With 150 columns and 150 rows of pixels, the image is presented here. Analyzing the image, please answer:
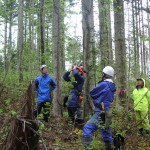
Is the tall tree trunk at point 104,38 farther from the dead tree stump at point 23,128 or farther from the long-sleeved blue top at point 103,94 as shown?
the dead tree stump at point 23,128

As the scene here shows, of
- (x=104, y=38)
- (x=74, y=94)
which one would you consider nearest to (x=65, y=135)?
(x=74, y=94)

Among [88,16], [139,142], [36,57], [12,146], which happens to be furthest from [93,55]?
[36,57]

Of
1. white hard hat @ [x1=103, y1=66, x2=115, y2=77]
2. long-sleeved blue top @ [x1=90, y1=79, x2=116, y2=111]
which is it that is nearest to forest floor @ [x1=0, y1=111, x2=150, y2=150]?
long-sleeved blue top @ [x1=90, y1=79, x2=116, y2=111]

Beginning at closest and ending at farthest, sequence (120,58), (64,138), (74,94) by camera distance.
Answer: (64,138) < (74,94) < (120,58)

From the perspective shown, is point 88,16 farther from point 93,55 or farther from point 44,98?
point 44,98

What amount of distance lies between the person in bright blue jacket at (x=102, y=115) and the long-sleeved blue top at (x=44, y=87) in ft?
9.48

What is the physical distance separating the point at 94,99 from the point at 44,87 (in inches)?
116

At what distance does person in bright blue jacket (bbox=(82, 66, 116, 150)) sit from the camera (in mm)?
6262

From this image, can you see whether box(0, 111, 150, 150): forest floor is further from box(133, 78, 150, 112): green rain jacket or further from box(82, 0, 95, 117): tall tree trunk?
box(82, 0, 95, 117): tall tree trunk

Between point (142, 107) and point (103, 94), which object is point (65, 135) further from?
point (142, 107)

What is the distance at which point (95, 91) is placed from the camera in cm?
653

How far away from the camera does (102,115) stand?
643 cm

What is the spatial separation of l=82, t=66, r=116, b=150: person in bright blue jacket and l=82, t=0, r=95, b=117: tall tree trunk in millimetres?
1665

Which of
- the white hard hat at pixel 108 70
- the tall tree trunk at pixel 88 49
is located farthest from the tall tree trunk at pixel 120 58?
the white hard hat at pixel 108 70
